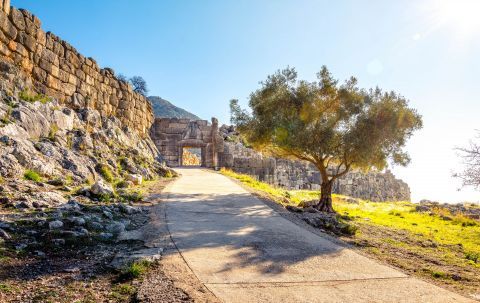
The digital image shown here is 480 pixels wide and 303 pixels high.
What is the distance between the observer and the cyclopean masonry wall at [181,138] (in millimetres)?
25250

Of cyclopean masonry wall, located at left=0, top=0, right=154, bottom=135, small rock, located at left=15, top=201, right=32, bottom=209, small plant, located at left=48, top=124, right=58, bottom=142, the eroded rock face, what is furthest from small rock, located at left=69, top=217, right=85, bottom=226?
cyclopean masonry wall, located at left=0, top=0, right=154, bottom=135

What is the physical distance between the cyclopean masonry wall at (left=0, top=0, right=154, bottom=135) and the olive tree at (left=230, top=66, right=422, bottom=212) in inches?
263

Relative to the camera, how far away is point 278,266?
424cm

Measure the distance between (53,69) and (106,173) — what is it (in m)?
3.96

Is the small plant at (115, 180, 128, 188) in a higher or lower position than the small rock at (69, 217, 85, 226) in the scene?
higher

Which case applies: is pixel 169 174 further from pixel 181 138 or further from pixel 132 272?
pixel 181 138

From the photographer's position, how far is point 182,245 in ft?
15.7

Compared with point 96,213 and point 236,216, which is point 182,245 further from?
point 236,216

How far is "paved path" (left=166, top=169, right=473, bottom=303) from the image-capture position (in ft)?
11.4

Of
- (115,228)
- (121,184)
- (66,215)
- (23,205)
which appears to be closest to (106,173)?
(121,184)

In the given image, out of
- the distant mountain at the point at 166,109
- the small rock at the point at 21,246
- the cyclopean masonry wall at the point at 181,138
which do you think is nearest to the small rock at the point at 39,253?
the small rock at the point at 21,246

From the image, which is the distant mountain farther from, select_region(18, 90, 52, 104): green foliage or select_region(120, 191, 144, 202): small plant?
select_region(120, 191, 144, 202): small plant

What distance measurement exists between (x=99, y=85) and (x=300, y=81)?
8052 millimetres

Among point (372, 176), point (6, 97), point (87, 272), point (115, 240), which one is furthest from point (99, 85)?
point (372, 176)
